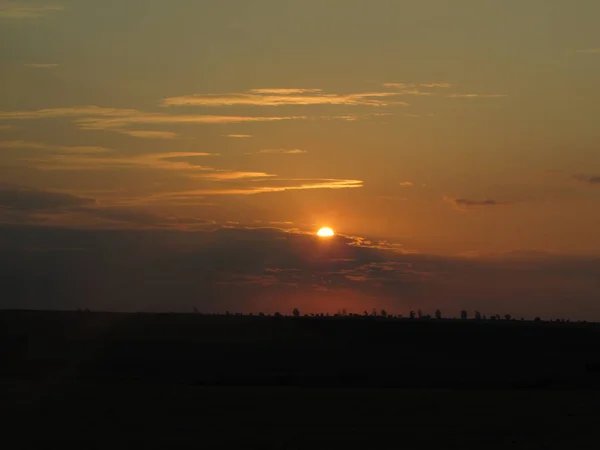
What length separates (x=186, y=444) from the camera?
19859 millimetres

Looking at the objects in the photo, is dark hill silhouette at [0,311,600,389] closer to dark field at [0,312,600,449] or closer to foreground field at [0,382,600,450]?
dark field at [0,312,600,449]

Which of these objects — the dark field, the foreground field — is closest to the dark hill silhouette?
the dark field

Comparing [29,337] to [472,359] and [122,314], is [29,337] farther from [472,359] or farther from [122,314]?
[472,359]

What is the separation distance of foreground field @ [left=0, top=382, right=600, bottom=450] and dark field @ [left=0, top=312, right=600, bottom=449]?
0.05 meters

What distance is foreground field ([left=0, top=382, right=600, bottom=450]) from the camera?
2041cm

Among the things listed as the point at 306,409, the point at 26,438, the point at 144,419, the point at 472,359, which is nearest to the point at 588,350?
the point at 472,359

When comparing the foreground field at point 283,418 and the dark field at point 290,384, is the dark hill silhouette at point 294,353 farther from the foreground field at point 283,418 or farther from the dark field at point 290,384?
the foreground field at point 283,418

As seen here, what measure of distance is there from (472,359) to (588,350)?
7.42 meters

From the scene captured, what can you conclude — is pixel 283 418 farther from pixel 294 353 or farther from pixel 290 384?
pixel 294 353

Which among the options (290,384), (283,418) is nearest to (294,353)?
(290,384)

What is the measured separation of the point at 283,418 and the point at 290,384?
1155 cm

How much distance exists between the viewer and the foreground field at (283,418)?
20.4 m

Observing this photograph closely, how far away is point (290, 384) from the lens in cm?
3503

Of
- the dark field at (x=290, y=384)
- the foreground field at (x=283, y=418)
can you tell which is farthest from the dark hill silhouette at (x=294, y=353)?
the foreground field at (x=283, y=418)
